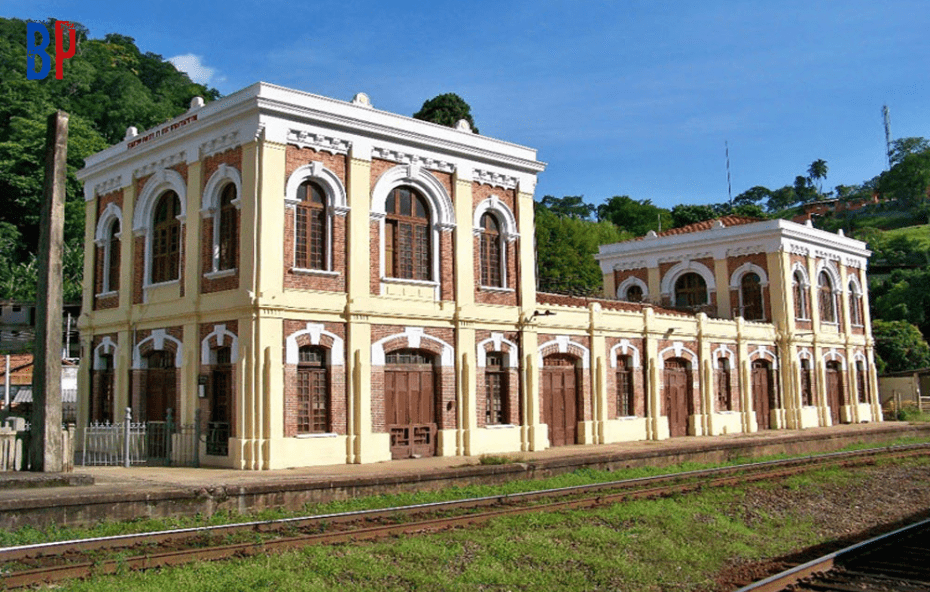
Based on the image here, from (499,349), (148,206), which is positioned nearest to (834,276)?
(499,349)

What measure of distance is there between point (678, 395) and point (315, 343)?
15248 millimetres

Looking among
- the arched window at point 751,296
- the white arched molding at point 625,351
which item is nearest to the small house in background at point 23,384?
the white arched molding at point 625,351

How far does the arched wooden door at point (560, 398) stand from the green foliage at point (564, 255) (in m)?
39.8

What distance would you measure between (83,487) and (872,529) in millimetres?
13557

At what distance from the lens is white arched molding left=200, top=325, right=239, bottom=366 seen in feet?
62.4

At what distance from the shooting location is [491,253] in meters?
23.8

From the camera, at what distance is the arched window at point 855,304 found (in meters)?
39.9

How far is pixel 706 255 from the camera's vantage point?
3591 cm

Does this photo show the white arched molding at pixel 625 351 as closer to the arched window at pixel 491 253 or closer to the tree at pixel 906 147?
the arched window at pixel 491 253

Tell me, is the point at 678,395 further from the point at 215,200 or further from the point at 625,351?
the point at 215,200

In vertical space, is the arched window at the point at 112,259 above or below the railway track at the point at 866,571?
above

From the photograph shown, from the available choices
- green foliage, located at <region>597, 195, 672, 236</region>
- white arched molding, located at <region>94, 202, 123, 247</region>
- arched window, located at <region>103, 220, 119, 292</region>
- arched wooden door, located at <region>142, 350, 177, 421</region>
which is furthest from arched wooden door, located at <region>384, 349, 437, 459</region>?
green foliage, located at <region>597, 195, 672, 236</region>

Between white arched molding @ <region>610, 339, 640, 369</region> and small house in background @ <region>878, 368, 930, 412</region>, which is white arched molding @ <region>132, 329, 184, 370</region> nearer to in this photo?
white arched molding @ <region>610, 339, 640, 369</region>

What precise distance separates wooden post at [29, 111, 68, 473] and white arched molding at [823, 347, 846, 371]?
3149 cm
